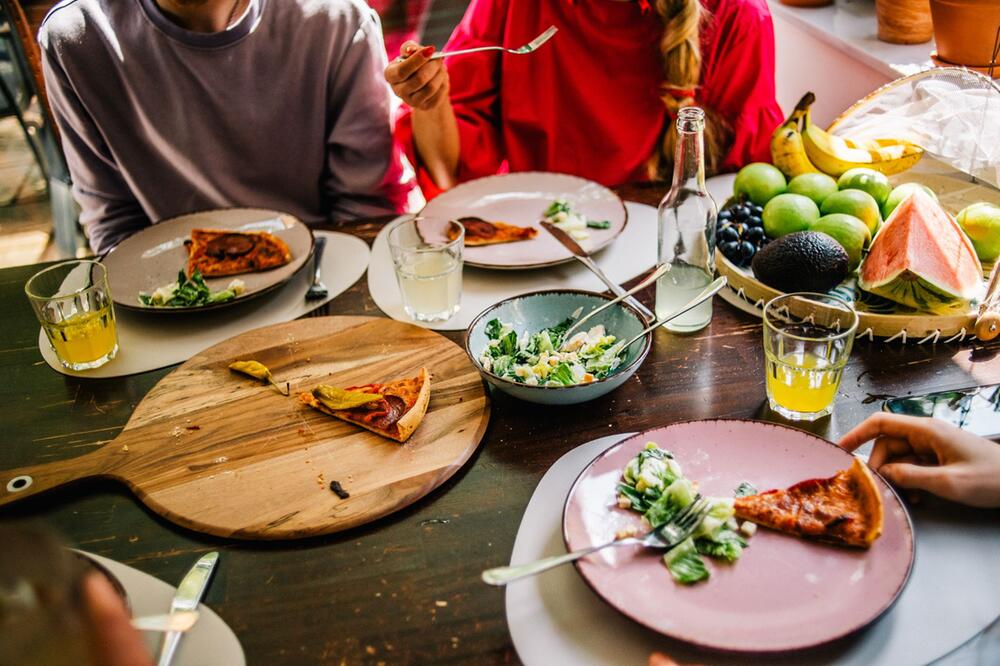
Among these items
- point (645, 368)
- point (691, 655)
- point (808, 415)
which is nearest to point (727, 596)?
point (691, 655)

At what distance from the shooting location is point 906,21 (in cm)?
278

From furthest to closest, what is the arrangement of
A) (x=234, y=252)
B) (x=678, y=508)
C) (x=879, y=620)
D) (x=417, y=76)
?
1. (x=417, y=76)
2. (x=234, y=252)
3. (x=678, y=508)
4. (x=879, y=620)

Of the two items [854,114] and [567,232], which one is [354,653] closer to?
[567,232]

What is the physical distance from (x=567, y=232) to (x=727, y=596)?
975mm

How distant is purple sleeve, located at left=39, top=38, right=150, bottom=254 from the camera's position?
6.81 ft

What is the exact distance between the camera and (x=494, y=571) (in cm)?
89

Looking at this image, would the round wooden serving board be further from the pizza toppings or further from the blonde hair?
the blonde hair

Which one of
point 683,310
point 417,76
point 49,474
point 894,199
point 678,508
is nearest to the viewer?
point 678,508

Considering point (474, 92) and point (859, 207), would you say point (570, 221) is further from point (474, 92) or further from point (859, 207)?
point (474, 92)

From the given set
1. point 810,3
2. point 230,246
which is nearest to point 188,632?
point 230,246

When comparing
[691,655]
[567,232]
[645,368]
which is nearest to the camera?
[691,655]

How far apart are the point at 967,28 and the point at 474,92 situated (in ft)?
4.81

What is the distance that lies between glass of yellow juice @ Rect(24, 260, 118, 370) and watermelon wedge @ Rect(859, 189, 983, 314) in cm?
135

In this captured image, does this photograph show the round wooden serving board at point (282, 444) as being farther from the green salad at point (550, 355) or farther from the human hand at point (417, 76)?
the human hand at point (417, 76)
